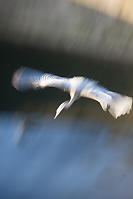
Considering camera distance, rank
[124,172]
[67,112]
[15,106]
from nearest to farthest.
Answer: [15,106], [67,112], [124,172]

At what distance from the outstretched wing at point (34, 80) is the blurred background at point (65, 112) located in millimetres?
22

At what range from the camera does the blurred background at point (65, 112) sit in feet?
2.77

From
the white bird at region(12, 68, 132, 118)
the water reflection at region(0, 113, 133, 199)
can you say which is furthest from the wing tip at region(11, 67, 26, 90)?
the water reflection at region(0, 113, 133, 199)

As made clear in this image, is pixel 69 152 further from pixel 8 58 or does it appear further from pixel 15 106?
pixel 8 58

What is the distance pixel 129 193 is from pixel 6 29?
726 mm

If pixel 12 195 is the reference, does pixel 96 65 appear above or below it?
above

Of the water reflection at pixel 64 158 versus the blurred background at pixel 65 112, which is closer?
the blurred background at pixel 65 112

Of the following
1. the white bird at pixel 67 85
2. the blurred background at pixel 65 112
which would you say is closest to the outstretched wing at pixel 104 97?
the white bird at pixel 67 85

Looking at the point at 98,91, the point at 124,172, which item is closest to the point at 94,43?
the point at 98,91

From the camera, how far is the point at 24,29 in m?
0.83

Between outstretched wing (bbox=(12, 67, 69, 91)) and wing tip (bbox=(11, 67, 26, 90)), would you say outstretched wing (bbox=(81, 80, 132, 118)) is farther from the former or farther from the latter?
wing tip (bbox=(11, 67, 26, 90))

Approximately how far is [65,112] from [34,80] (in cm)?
26

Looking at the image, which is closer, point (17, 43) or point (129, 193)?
point (17, 43)

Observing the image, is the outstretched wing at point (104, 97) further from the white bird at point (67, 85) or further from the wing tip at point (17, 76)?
the wing tip at point (17, 76)
